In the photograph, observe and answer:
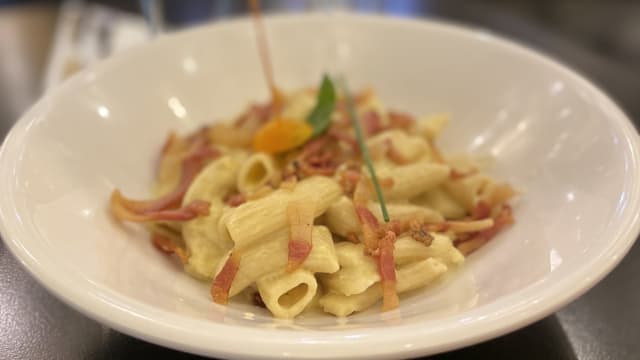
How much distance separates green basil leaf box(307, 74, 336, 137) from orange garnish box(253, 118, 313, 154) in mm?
28

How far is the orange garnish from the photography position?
45.9 inches

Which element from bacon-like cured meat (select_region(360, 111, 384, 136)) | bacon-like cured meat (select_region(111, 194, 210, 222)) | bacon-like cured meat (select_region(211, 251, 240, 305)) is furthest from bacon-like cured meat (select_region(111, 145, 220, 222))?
bacon-like cured meat (select_region(360, 111, 384, 136))

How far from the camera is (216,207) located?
3.44 feet

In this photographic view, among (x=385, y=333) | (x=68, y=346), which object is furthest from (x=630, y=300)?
(x=68, y=346)

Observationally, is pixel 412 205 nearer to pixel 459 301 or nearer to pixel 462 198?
pixel 462 198

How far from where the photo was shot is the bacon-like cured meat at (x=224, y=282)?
882 mm

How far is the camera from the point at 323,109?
1.24m

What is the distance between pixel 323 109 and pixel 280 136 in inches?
4.3

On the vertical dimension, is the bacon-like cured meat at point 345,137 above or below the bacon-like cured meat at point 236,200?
below

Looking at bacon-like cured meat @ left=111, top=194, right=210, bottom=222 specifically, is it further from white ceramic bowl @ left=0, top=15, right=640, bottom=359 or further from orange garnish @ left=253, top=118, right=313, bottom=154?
orange garnish @ left=253, top=118, right=313, bottom=154

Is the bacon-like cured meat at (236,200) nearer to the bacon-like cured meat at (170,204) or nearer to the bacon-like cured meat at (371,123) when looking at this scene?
the bacon-like cured meat at (170,204)

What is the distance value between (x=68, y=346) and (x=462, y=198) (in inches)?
23.8

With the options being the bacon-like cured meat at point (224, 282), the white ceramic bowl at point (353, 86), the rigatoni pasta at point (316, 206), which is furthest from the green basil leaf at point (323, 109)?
the bacon-like cured meat at point (224, 282)

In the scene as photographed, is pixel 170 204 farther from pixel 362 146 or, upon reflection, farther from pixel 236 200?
pixel 362 146
